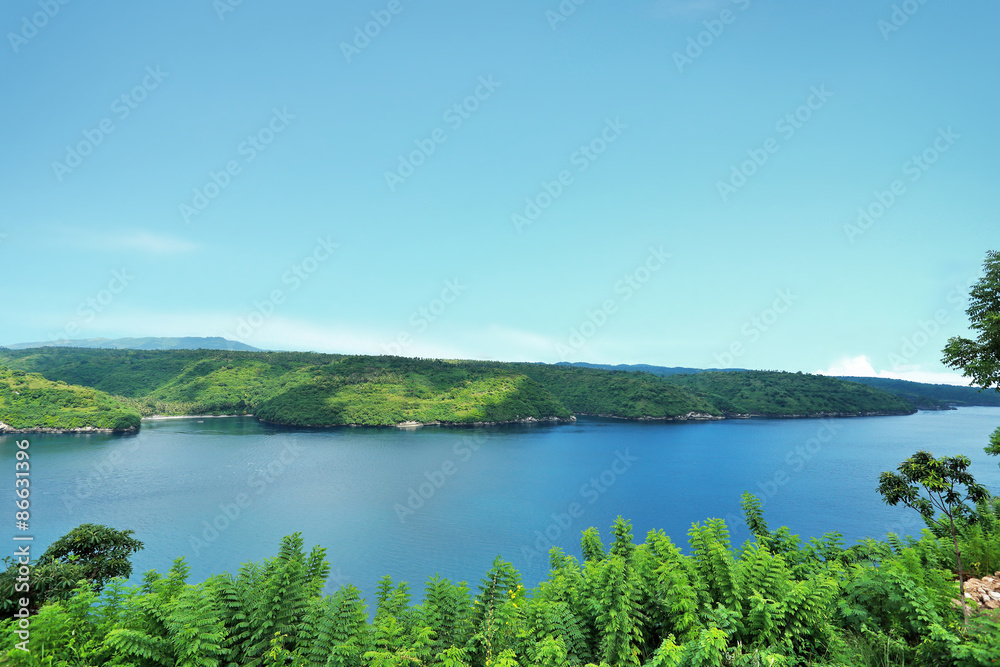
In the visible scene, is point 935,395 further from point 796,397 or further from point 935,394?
point 796,397

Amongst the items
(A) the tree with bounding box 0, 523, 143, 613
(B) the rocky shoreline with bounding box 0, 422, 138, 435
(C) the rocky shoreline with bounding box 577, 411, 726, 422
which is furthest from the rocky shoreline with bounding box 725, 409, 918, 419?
(B) the rocky shoreline with bounding box 0, 422, 138, 435

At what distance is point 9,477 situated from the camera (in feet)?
153

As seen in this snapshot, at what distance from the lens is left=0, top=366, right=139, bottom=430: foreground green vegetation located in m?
76.1

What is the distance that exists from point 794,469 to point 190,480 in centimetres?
6375

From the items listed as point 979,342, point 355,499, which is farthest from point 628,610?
point 355,499

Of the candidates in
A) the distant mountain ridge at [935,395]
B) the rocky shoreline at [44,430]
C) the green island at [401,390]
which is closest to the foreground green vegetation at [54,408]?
the rocky shoreline at [44,430]

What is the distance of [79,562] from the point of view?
43.1ft

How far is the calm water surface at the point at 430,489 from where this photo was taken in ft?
99.8

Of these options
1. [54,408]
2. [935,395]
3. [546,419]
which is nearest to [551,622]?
[54,408]

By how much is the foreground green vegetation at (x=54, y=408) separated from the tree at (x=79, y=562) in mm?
82835

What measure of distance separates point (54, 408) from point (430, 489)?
238ft

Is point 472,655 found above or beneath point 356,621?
beneath

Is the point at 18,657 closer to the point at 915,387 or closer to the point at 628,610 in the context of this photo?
the point at 628,610

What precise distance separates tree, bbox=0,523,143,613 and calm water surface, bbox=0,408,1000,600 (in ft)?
38.5
